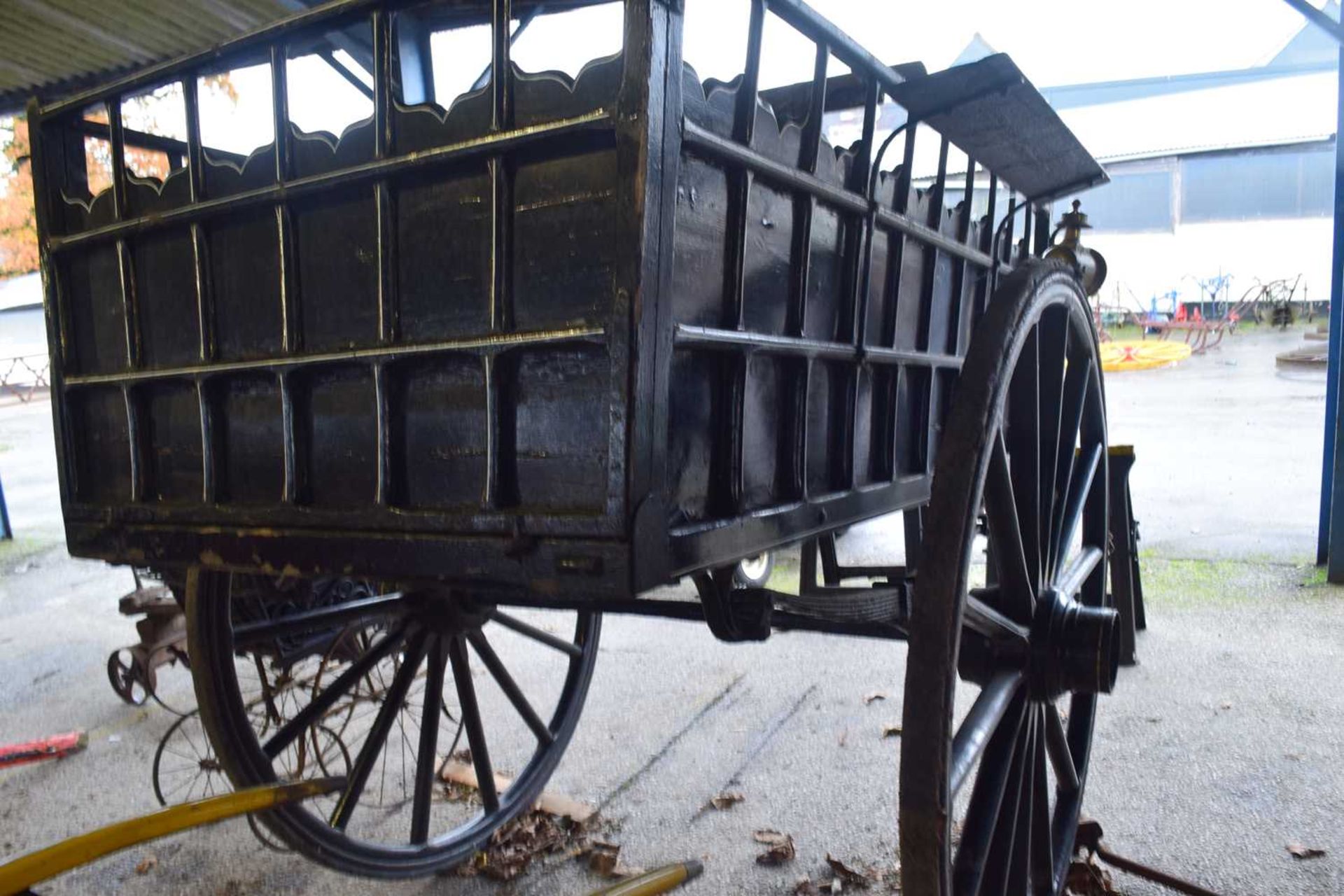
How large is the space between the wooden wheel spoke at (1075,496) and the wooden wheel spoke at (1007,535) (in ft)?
0.88

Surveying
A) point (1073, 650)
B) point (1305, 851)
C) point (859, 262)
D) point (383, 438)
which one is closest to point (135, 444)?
point (383, 438)

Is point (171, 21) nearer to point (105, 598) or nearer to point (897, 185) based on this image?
point (105, 598)

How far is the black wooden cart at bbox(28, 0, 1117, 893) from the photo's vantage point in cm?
130

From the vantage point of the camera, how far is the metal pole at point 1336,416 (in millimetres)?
5035

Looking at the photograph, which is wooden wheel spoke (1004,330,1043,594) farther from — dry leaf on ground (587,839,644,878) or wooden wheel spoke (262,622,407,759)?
wooden wheel spoke (262,622,407,759)

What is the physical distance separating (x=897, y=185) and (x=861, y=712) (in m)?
2.47

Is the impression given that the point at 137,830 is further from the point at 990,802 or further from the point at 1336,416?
the point at 1336,416

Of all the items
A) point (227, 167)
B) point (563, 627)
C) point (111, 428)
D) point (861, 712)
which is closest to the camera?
point (227, 167)

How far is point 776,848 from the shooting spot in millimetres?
2668

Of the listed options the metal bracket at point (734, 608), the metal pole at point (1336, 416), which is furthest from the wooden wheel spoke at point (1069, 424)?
the metal pole at point (1336, 416)

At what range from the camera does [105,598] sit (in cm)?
608

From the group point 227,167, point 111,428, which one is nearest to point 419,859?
point 111,428

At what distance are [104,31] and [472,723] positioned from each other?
4.67 m

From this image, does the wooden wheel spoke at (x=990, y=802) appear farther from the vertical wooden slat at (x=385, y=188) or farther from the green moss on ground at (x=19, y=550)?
the green moss on ground at (x=19, y=550)
